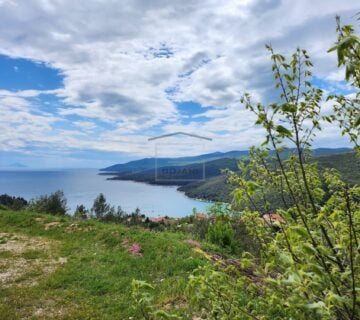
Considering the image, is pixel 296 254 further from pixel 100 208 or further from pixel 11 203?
pixel 11 203

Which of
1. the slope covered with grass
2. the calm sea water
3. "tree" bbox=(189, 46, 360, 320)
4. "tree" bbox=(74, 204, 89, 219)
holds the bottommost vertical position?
the calm sea water

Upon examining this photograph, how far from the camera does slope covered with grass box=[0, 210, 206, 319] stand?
24.0 ft

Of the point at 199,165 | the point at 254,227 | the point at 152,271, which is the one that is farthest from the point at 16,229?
the point at 199,165

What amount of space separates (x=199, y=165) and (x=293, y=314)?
50981 millimetres

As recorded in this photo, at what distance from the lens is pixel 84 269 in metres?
9.83

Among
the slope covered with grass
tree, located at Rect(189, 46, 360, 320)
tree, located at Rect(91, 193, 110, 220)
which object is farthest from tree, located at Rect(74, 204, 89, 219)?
tree, located at Rect(189, 46, 360, 320)

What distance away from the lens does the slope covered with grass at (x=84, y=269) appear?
288 inches

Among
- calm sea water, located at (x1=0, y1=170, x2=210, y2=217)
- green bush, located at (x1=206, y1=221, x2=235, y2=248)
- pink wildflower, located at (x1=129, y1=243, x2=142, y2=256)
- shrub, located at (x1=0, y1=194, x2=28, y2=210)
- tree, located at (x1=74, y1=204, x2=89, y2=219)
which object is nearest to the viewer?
pink wildflower, located at (x1=129, y1=243, x2=142, y2=256)

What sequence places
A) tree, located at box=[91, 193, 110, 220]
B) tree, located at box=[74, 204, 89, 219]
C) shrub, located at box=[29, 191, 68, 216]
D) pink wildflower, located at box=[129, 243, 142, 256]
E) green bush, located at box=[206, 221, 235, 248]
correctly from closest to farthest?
pink wildflower, located at box=[129, 243, 142, 256] → green bush, located at box=[206, 221, 235, 248] → tree, located at box=[74, 204, 89, 219] → shrub, located at box=[29, 191, 68, 216] → tree, located at box=[91, 193, 110, 220]

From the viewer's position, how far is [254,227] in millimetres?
3410

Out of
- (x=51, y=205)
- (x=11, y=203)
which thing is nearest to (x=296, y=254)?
(x=51, y=205)

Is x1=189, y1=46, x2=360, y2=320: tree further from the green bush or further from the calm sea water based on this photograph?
the green bush

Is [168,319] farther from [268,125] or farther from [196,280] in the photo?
[268,125]

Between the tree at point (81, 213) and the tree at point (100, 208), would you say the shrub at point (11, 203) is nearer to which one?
the tree at point (81, 213)
